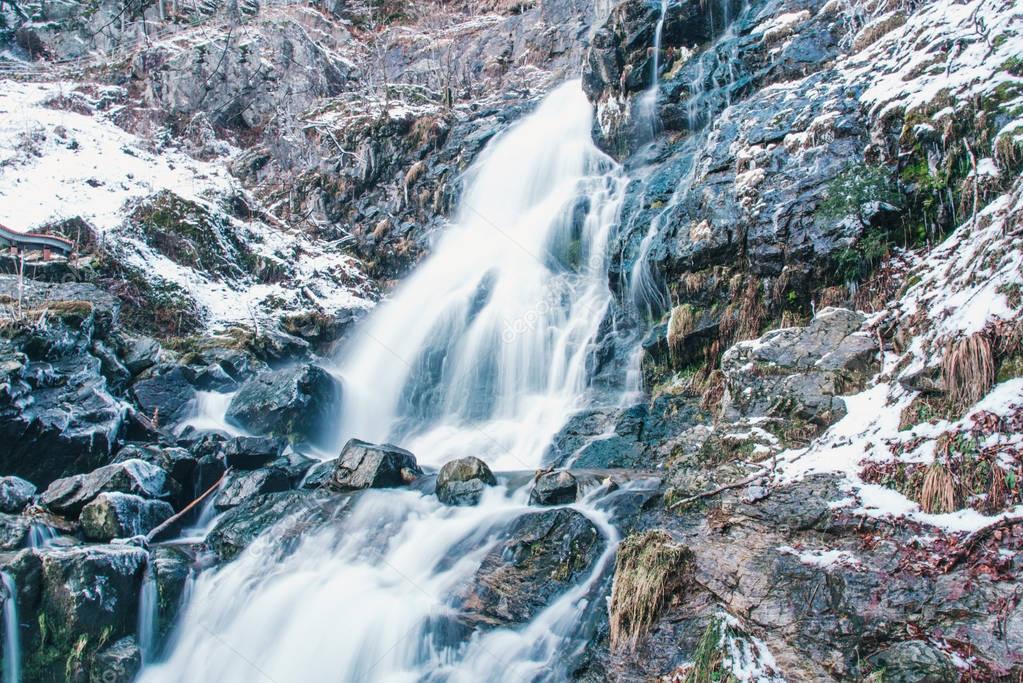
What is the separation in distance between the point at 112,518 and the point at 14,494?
4.95ft

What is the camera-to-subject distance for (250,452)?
10562mm

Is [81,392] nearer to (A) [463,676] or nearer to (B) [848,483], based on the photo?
(A) [463,676]

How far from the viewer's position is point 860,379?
701cm

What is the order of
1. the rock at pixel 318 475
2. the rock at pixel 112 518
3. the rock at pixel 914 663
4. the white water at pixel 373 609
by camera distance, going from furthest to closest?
the rock at pixel 318 475 < the rock at pixel 112 518 < the white water at pixel 373 609 < the rock at pixel 914 663

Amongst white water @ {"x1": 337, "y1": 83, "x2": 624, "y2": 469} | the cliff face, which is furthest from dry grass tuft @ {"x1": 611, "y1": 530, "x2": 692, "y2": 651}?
white water @ {"x1": 337, "y1": 83, "x2": 624, "y2": 469}

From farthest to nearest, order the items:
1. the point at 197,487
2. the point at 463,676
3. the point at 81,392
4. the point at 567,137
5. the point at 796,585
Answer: the point at 567,137
the point at 81,392
the point at 197,487
the point at 463,676
the point at 796,585

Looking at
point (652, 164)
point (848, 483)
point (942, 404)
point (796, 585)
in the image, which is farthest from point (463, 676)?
point (652, 164)

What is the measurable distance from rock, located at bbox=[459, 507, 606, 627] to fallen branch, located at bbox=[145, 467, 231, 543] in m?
4.49

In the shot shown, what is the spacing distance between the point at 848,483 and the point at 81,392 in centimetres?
1111

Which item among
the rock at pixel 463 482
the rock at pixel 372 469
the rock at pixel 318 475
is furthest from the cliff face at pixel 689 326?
the rock at pixel 463 482

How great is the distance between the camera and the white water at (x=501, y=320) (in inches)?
478

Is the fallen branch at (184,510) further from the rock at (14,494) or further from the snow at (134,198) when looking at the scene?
the snow at (134,198)

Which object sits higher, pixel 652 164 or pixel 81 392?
pixel 652 164

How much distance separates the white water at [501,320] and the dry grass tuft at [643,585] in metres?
A: 4.97
